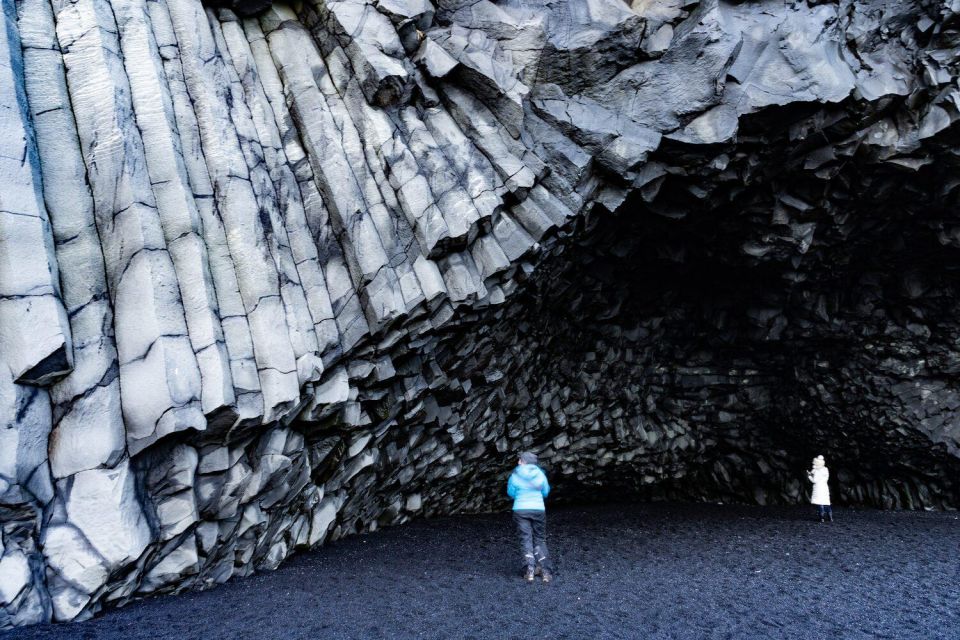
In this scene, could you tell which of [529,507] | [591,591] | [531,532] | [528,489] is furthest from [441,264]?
[591,591]

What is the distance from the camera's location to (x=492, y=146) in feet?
26.2

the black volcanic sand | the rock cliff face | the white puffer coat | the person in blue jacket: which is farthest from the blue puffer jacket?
the white puffer coat

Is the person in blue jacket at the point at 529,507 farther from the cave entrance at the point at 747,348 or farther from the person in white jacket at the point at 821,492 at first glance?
the person in white jacket at the point at 821,492

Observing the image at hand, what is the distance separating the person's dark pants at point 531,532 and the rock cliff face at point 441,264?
6.85 ft

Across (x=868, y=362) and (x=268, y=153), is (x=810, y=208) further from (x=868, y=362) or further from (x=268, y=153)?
(x=268, y=153)

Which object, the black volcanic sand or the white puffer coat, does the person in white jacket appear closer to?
the white puffer coat

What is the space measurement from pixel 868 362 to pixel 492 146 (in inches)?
342

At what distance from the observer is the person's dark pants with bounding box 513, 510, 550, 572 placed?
20.6ft

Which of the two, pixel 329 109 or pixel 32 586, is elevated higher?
pixel 329 109

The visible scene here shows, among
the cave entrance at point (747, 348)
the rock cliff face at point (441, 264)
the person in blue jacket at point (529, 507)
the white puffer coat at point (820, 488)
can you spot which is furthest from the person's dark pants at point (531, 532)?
the white puffer coat at point (820, 488)

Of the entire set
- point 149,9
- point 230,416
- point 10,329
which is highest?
point 149,9

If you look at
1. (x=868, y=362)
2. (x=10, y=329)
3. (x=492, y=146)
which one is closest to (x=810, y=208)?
(x=868, y=362)

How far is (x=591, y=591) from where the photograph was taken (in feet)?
20.4

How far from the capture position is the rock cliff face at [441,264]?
5.07m
